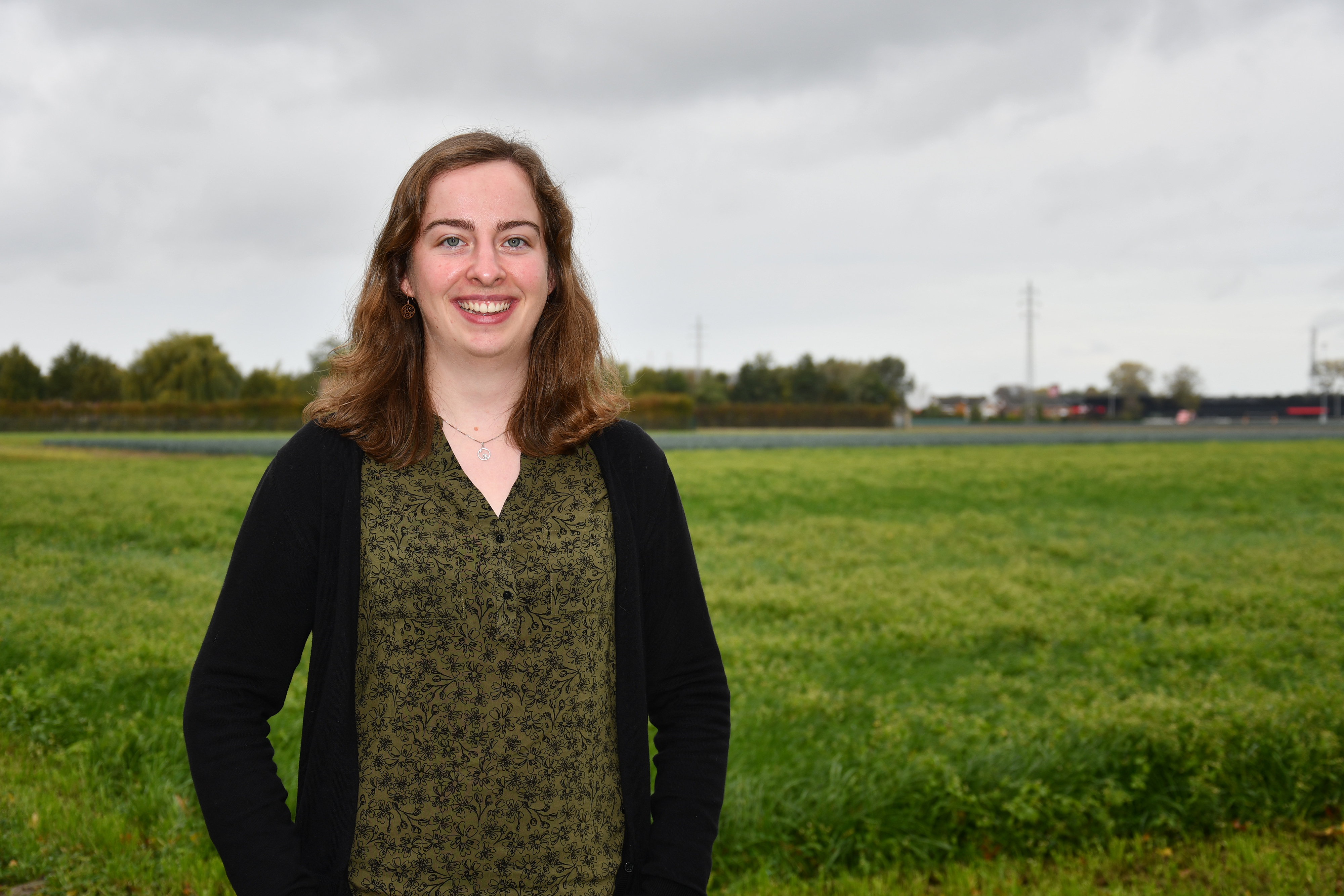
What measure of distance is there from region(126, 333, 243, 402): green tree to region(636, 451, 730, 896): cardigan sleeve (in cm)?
5015

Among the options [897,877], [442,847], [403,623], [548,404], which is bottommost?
[897,877]

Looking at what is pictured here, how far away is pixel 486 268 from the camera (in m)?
1.83

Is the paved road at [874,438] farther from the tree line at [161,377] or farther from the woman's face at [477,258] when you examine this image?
the woman's face at [477,258]

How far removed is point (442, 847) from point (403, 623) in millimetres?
432

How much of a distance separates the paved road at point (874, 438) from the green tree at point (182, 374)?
6.55 m

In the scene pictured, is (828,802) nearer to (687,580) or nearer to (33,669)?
(687,580)

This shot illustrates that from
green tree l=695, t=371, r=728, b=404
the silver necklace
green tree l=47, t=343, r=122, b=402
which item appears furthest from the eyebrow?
green tree l=695, t=371, r=728, b=404

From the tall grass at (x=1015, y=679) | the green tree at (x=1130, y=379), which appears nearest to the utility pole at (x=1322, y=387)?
the green tree at (x=1130, y=379)

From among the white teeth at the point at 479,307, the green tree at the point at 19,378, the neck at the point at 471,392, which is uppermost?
the green tree at the point at 19,378

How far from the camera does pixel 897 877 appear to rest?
434 cm

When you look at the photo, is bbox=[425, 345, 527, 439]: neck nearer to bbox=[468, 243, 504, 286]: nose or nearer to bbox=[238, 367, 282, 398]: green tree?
bbox=[468, 243, 504, 286]: nose

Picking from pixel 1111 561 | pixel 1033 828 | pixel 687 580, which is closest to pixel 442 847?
pixel 687 580

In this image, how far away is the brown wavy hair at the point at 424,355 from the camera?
6.05 feet

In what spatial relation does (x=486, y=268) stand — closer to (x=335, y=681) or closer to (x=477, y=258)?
(x=477, y=258)
